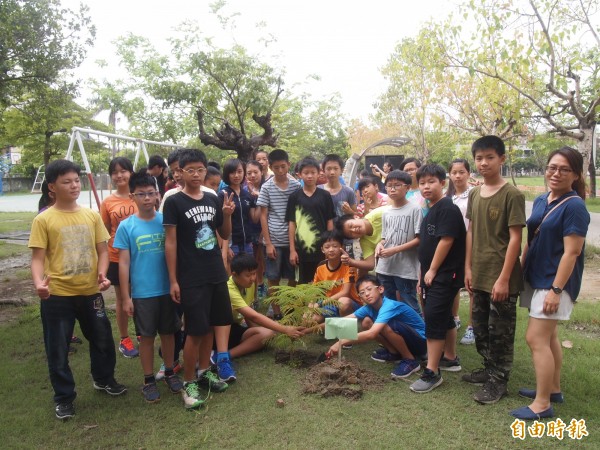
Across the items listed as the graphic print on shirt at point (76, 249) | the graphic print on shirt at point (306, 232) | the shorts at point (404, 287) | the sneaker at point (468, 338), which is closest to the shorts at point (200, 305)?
the graphic print on shirt at point (76, 249)

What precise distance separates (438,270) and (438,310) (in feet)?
1.01

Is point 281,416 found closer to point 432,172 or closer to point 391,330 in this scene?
point 391,330

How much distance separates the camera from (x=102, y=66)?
21.0 meters

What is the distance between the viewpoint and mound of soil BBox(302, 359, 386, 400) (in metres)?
3.54

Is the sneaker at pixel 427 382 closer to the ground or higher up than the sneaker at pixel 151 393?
higher up

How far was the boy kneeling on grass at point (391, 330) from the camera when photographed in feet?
12.7

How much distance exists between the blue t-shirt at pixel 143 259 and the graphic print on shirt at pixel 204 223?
34 cm

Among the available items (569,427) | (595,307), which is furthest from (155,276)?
(595,307)

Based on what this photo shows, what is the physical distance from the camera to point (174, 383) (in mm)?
3660

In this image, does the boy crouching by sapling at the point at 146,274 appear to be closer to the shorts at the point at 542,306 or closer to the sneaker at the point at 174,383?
the sneaker at the point at 174,383

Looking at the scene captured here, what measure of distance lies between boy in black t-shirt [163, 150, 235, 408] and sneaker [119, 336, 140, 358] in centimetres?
107

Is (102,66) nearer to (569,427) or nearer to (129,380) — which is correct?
(129,380)

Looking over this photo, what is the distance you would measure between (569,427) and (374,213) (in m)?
2.52

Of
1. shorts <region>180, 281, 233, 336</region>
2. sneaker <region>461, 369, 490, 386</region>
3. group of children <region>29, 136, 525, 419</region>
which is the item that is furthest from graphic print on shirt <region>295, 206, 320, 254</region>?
sneaker <region>461, 369, 490, 386</region>
